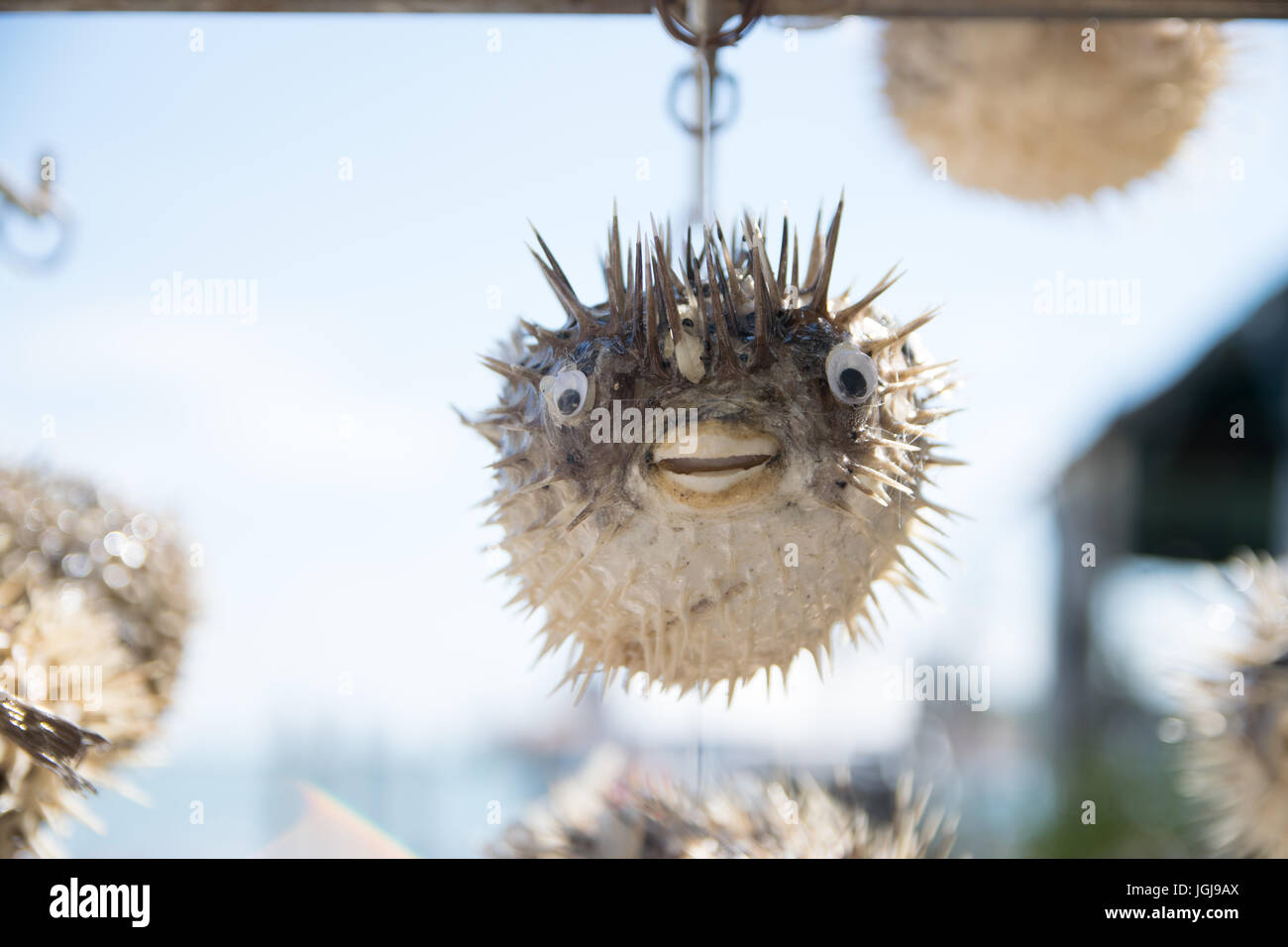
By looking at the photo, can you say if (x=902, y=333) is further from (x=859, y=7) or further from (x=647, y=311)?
(x=859, y=7)

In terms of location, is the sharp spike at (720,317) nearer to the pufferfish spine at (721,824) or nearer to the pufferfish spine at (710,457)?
the pufferfish spine at (710,457)

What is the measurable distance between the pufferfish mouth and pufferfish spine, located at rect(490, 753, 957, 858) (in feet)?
2.18

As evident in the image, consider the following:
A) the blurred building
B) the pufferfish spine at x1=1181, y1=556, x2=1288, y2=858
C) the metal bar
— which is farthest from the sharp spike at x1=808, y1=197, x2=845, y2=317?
the blurred building

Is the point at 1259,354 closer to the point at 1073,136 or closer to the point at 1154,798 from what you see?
the point at 1154,798

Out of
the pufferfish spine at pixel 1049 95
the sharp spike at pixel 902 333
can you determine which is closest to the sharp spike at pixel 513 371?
the sharp spike at pixel 902 333

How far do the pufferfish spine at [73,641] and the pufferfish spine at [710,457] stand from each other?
802 millimetres

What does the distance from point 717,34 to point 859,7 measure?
0.33 meters

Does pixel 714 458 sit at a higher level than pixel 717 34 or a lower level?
lower

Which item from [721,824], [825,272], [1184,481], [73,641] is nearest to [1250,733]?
[721,824]

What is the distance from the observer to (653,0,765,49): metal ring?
1267 mm

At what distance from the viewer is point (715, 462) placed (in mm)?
954
